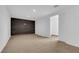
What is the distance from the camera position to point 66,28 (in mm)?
5703

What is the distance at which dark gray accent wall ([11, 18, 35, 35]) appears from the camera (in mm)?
12096

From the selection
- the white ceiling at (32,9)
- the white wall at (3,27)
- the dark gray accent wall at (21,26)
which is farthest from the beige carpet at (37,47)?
the dark gray accent wall at (21,26)

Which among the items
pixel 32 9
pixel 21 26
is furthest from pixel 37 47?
pixel 21 26

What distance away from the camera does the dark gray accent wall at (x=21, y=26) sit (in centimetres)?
1210

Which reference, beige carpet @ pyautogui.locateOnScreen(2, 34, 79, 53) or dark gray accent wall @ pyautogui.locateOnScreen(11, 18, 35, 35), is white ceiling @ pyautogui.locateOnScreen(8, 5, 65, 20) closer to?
beige carpet @ pyautogui.locateOnScreen(2, 34, 79, 53)

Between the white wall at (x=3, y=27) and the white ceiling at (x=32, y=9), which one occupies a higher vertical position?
the white ceiling at (x=32, y=9)

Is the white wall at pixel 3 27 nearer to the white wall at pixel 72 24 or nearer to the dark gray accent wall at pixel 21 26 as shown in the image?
the white wall at pixel 72 24

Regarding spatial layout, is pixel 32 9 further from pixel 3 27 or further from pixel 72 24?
pixel 72 24

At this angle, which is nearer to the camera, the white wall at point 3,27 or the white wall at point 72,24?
the white wall at point 3,27

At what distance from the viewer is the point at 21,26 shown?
13.0 m

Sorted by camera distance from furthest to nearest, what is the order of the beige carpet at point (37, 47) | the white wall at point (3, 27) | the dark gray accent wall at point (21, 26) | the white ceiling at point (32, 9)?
1. the dark gray accent wall at point (21, 26)
2. the white ceiling at point (32, 9)
3. the beige carpet at point (37, 47)
4. the white wall at point (3, 27)
